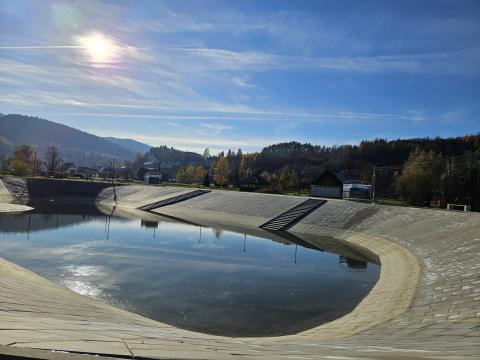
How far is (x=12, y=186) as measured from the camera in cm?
7438

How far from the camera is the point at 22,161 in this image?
10825cm

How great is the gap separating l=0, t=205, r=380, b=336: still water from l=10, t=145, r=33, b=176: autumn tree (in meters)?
70.4

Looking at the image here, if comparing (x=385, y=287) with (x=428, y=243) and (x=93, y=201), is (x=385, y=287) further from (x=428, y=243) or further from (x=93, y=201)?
Answer: (x=93, y=201)

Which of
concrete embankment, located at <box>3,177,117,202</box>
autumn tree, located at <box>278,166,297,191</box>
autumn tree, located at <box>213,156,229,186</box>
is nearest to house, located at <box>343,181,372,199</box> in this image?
autumn tree, located at <box>278,166,297,191</box>

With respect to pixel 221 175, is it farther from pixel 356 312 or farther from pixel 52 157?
pixel 356 312

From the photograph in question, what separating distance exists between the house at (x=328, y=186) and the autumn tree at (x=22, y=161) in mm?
72513

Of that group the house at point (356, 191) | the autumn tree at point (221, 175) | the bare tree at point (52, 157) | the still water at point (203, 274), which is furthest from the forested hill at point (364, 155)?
the still water at point (203, 274)

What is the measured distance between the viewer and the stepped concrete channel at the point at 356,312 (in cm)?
566

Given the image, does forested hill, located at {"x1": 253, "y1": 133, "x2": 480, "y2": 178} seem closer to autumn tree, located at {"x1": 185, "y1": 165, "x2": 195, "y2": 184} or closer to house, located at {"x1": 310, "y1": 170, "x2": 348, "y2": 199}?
autumn tree, located at {"x1": 185, "y1": 165, "x2": 195, "y2": 184}

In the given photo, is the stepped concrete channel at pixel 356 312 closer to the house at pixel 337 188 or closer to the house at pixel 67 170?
the house at pixel 337 188

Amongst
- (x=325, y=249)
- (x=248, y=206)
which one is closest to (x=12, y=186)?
(x=248, y=206)

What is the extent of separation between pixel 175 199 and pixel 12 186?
32.8m

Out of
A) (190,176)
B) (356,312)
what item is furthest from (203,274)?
(190,176)

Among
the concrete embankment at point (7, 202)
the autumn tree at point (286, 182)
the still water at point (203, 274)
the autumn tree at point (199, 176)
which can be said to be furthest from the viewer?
the autumn tree at point (199, 176)
